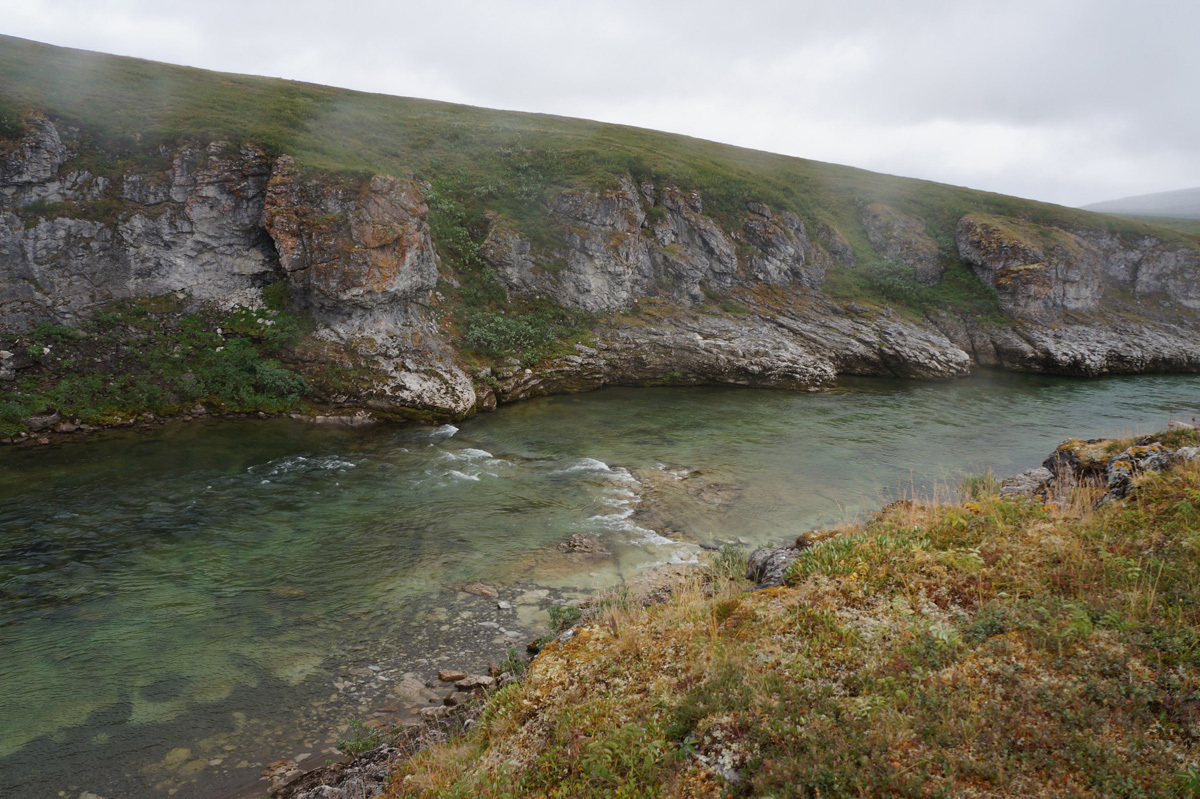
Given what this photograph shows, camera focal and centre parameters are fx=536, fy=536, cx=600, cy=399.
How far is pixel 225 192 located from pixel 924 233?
53.8m

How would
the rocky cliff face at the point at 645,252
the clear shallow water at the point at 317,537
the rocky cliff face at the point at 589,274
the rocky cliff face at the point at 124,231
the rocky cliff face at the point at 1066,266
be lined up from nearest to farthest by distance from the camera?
the clear shallow water at the point at 317,537 < the rocky cliff face at the point at 124,231 < the rocky cliff face at the point at 589,274 < the rocky cliff face at the point at 645,252 < the rocky cliff face at the point at 1066,266

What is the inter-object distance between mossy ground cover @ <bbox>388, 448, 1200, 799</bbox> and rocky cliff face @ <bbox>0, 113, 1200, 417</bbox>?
19.3 metres

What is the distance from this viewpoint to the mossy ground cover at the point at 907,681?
14.4ft

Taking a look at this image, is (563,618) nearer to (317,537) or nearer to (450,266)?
(317,537)

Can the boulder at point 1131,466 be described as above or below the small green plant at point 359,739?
above

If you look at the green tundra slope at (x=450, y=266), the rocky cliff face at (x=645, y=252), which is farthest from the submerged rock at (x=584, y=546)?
the rocky cliff face at (x=645, y=252)

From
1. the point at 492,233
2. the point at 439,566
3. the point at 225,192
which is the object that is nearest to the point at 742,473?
the point at 439,566

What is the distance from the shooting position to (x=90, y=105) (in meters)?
27.7

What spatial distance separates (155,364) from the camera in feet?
75.9

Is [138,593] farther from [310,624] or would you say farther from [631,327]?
[631,327]

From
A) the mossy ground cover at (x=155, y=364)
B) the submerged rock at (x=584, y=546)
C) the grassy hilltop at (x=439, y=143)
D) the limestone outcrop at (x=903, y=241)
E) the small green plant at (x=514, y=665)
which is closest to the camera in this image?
the small green plant at (x=514, y=665)

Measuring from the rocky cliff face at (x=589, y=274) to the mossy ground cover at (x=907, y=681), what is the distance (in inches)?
761

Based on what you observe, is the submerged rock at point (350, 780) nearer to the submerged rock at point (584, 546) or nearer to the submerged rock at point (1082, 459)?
the submerged rock at point (584, 546)

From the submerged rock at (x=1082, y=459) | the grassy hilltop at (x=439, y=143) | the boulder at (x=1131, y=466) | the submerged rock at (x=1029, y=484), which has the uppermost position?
the grassy hilltop at (x=439, y=143)
